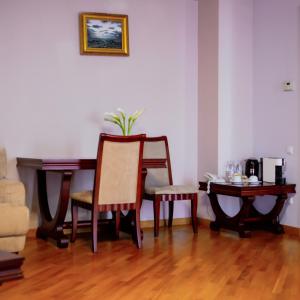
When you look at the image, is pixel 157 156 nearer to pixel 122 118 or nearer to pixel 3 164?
pixel 122 118

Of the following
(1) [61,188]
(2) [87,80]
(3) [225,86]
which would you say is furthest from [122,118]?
(1) [61,188]

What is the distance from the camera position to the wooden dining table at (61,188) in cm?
409

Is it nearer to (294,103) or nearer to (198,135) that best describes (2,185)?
(198,135)

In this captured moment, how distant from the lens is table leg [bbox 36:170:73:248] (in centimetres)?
420

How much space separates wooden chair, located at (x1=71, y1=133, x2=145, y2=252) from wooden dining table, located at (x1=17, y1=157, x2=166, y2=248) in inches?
7.3

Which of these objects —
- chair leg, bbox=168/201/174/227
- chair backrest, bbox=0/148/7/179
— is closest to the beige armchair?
chair backrest, bbox=0/148/7/179

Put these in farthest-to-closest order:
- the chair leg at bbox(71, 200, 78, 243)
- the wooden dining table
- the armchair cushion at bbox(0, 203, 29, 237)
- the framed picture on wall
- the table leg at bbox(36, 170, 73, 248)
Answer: the framed picture on wall < the chair leg at bbox(71, 200, 78, 243) < the table leg at bbox(36, 170, 73, 248) < the wooden dining table < the armchair cushion at bbox(0, 203, 29, 237)

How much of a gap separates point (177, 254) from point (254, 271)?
2.46ft

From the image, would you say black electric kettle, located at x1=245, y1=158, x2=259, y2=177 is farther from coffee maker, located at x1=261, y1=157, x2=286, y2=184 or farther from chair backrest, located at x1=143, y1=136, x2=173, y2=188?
chair backrest, located at x1=143, y1=136, x2=173, y2=188

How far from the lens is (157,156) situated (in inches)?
205

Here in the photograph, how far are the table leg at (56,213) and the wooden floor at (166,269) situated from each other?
0.11m

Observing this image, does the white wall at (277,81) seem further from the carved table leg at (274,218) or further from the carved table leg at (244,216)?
the carved table leg at (244,216)

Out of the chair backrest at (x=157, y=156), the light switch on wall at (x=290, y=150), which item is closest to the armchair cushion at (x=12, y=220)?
the chair backrest at (x=157, y=156)

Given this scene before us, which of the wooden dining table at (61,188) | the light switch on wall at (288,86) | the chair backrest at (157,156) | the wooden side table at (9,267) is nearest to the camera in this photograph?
the wooden side table at (9,267)
